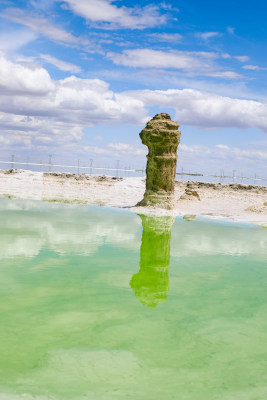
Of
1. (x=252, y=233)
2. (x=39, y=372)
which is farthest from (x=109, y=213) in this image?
(x=39, y=372)

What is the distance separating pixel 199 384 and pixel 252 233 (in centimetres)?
793

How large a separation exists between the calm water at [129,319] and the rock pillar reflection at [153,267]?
0.02 metres

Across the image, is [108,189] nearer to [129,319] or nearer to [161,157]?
[161,157]

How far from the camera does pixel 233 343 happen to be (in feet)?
12.6

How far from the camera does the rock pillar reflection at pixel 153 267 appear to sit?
5.02m

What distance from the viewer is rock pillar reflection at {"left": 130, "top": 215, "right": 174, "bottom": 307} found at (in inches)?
198

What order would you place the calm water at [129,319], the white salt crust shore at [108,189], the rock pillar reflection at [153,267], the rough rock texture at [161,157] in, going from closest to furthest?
the calm water at [129,319], the rock pillar reflection at [153,267], the rough rock texture at [161,157], the white salt crust shore at [108,189]

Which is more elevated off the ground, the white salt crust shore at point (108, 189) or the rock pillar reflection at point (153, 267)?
the white salt crust shore at point (108, 189)

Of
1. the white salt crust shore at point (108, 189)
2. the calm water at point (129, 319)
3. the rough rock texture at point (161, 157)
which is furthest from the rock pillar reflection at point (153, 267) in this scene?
the white salt crust shore at point (108, 189)

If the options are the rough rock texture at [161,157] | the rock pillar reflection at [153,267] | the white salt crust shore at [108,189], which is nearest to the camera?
the rock pillar reflection at [153,267]

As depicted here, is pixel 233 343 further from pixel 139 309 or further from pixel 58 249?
pixel 58 249

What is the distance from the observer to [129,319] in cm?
417

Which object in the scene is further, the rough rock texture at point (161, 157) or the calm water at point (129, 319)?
the rough rock texture at point (161, 157)

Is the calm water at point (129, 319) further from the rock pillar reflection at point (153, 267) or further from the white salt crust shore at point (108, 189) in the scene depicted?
the white salt crust shore at point (108, 189)
